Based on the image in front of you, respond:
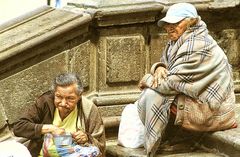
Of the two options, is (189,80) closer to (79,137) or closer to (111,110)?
(79,137)

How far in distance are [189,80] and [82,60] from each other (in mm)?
1166

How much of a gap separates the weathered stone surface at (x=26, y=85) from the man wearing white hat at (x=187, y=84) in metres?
0.85

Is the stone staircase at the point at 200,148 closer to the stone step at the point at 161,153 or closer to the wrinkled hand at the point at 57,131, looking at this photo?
the stone step at the point at 161,153

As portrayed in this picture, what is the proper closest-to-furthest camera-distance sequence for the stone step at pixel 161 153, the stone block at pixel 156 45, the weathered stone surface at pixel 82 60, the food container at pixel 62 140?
the food container at pixel 62 140, the stone step at pixel 161 153, the weathered stone surface at pixel 82 60, the stone block at pixel 156 45

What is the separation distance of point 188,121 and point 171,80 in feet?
1.20

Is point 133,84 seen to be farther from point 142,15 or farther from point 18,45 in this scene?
point 18,45

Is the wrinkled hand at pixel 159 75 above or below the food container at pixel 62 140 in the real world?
above

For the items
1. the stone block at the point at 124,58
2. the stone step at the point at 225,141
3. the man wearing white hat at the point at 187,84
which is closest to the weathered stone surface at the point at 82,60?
the stone block at the point at 124,58

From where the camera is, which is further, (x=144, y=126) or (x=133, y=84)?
(x=133, y=84)

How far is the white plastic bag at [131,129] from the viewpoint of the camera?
6.73 metres

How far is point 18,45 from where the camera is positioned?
6.60m

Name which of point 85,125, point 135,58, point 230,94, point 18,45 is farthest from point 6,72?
point 230,94

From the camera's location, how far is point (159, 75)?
645cm

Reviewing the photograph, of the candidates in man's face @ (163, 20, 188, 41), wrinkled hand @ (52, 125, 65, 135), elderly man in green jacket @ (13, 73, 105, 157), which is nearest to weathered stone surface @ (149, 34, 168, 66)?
man's face @ (163, 20, 188, 41)
